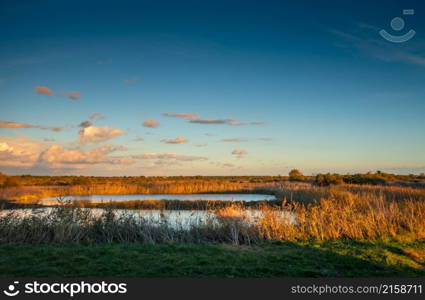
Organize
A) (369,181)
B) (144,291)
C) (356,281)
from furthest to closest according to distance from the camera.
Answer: (369,181) < (356,281) < (144,291)

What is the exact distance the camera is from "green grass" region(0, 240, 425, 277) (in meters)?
7.52

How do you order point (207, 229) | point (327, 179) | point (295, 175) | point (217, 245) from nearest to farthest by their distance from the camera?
point (217, 245)
point (207, 229)
point (327, 179)
point (295, 175)

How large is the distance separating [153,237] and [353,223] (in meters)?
6.22

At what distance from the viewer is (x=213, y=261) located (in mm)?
8273

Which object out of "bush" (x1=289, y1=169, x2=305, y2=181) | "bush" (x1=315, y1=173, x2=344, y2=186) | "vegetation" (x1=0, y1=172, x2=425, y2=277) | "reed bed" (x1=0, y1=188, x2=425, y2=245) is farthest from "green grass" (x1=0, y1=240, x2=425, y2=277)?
"bush" (x1=289, y1=169, x2=305, y2=181)

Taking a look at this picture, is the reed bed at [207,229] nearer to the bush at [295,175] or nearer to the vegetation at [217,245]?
the vegetation at [217,245]

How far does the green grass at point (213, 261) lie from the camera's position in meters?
7.52

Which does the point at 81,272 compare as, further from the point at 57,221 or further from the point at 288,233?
the point at 288,233

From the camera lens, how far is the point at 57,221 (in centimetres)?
1192

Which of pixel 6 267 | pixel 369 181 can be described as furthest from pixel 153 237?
pixel 369 181

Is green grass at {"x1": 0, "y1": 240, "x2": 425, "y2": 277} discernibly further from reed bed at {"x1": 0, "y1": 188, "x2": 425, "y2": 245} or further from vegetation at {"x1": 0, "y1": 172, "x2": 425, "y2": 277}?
reed bed at {"x1": 0, "y1": 188, "x2": 425, "y2": 245}

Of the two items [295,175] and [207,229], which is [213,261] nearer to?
[207,229]

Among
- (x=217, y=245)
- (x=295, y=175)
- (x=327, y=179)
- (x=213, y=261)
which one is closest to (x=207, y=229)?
(x=217, y=245)

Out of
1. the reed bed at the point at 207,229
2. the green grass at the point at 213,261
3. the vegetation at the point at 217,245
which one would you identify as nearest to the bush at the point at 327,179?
the vegetation at the point at 217,245
